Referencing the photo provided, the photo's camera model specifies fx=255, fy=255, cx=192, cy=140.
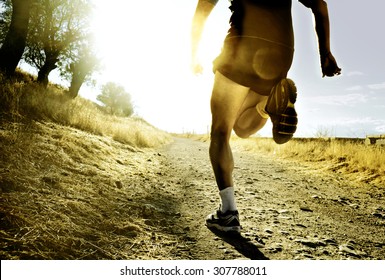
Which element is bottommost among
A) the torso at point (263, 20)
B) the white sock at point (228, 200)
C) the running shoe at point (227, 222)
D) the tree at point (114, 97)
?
the running shoe at point (227, 222)

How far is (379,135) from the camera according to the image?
36.0 ft

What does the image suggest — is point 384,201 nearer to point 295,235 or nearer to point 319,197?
point 319,197

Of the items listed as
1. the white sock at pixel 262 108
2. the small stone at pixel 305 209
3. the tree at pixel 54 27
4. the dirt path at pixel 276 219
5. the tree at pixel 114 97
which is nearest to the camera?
the dirt path at pixel 276 219

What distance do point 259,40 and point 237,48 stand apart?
0.18m

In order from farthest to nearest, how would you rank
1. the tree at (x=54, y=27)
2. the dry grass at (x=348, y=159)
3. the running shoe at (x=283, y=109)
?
the tree at (x=54, y=27)
the dry grass at (x=348, y=159)
the running shoe at (x=283, y=109)

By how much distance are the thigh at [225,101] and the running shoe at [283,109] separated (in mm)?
251

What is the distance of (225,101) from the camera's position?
210 cm

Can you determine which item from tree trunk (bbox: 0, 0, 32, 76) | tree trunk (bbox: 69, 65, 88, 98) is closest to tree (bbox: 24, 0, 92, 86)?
tree trunk (bbox: 69, 65, 88, 98)

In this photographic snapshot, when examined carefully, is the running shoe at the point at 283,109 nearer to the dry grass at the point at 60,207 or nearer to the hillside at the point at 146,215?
the hillside at the point at 146,215

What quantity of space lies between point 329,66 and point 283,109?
57 centimetres

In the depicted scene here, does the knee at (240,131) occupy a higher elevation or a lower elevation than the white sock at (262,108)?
lower

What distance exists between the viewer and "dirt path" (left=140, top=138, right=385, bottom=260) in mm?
1725

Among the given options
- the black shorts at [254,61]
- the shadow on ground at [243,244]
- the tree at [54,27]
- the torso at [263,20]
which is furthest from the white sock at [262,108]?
the tree at [54,27]

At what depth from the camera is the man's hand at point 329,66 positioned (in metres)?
2.05
